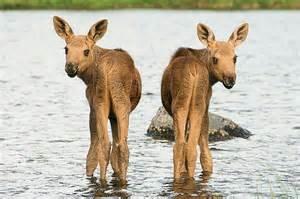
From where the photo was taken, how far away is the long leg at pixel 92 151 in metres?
13.5

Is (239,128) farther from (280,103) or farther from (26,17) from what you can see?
(26,17)

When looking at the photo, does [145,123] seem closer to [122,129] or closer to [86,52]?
[122,129]

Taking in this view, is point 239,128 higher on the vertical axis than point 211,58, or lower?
lower

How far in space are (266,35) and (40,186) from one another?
31186 mm

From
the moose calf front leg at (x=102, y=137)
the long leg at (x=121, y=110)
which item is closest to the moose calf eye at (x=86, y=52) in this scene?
the long leg at (x=121, y=110)

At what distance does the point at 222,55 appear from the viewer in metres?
12.9

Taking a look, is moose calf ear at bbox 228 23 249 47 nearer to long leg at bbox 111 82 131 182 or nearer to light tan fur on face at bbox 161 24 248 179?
light tan fur on face at bbox 161 24 248 179

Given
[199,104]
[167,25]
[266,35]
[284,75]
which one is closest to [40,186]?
[199,104]

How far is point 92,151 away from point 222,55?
2.25 m

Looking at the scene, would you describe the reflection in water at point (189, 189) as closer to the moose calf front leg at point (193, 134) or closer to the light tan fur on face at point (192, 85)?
the light tan fur on face at point (192, 85)

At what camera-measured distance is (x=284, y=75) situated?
97.2 feet

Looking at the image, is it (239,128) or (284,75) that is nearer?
(239,128)

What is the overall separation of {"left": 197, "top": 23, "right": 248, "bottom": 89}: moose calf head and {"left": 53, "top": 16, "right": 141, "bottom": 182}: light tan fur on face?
1.01 meters

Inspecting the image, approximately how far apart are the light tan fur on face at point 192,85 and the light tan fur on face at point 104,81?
585mm
